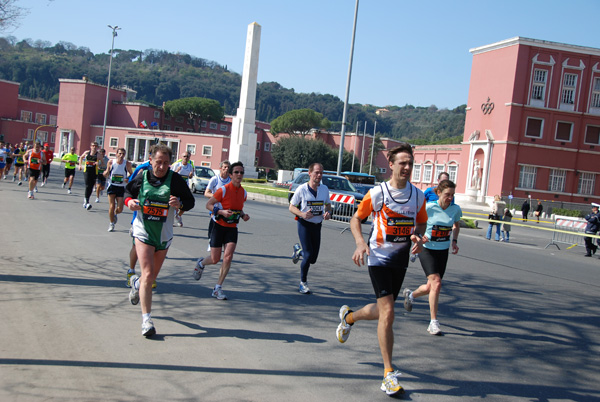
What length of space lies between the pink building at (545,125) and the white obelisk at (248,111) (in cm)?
2180

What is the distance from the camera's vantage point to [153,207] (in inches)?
225

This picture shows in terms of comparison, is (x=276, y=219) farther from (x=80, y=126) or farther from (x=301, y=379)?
(x=80, y=126)

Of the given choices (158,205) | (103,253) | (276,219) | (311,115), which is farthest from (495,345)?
(311,115)

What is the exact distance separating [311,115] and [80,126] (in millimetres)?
35968

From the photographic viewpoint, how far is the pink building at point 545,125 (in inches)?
1912

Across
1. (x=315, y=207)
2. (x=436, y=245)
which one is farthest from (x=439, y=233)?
(x=315, y=207)

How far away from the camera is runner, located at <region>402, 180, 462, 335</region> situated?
254 inches

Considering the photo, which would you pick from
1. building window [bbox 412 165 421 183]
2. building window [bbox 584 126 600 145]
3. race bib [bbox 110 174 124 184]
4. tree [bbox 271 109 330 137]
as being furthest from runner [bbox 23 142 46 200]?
tree [bbox 271 109 330 137]

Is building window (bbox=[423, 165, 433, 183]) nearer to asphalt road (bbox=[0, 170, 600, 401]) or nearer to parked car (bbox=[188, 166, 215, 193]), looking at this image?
parked car (bbox=[188, 166, 215, 193])

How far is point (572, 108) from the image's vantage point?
4966 cm

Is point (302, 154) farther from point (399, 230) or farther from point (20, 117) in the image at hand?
point (399, 230)

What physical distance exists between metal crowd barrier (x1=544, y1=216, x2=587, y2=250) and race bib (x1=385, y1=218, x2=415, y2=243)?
17709 mm

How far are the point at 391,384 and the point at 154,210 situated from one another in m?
2.97

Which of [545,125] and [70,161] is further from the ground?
[545,125]
